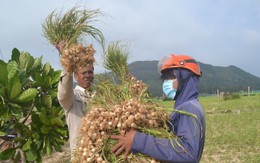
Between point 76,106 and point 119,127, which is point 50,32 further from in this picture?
point 119,127

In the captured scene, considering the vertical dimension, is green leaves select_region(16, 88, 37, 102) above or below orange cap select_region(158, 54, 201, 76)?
below

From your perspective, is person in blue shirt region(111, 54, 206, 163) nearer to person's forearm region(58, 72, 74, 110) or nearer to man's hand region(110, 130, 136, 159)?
man's hand region(110, 130, 136, 159)

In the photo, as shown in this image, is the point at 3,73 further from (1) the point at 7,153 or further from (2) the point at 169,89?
(2) the point at 169,89

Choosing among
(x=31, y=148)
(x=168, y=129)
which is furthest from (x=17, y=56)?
(x=168, y=129)

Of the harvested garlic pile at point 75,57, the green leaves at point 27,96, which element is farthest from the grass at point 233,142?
the harvested garlic pile at point 75,57

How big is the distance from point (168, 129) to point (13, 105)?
81.1 inches

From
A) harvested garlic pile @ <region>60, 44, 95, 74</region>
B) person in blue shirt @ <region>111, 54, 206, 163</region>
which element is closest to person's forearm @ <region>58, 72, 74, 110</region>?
harvested garlic pile @ <region>60, 44, 95, 74</region>

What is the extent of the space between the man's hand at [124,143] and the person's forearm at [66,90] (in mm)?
1059

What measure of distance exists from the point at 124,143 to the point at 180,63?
2.32ft

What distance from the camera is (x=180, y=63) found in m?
2.67

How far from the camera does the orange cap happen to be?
2.67 m

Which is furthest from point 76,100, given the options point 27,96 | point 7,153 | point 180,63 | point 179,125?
point 179,125

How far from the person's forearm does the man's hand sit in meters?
1.06

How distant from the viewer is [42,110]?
13.4ft
